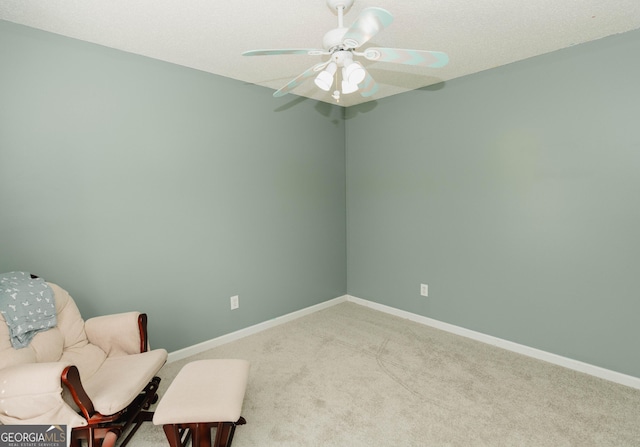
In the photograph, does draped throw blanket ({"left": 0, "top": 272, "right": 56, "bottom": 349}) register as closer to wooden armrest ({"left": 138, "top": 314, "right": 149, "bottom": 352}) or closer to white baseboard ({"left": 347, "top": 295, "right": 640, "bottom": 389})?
wooden armrest ({"left": 138, "top": 314, "right": 149, "bottom": 352})

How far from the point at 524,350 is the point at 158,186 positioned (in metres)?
3.32

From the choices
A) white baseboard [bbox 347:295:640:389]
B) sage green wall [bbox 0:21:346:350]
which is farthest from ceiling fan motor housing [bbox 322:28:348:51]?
white baseboard [bbox 347:295:640:389]

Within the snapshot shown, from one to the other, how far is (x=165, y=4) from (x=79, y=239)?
5.37ft

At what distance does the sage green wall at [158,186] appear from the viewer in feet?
7.16

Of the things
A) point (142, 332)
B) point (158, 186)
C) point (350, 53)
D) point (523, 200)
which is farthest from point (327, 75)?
point (523, 200)

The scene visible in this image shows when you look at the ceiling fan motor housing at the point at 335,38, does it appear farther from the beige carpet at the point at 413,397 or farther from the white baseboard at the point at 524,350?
the white baseboard at the point at 524,350

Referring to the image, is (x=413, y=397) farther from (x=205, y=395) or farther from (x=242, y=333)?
(x=242, y=333)

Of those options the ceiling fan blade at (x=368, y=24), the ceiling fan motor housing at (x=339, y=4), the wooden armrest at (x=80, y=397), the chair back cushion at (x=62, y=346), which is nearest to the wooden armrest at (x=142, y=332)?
the chair back cushion at (x=62, y=346)

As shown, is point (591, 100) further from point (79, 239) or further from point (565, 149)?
point (79, 239)

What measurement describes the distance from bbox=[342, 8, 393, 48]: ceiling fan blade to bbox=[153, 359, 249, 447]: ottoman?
1.77 metres

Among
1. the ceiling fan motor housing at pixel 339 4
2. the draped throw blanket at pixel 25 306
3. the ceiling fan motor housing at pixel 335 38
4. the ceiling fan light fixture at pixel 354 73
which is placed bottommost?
the draped throw blanket at pixel 25 306

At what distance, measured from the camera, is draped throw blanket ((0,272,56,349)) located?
5.86 ft

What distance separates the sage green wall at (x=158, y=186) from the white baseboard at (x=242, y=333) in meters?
0.06

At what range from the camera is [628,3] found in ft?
6.39
